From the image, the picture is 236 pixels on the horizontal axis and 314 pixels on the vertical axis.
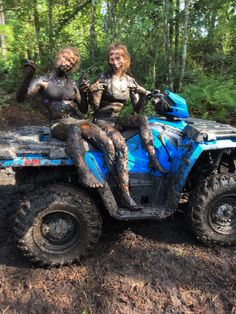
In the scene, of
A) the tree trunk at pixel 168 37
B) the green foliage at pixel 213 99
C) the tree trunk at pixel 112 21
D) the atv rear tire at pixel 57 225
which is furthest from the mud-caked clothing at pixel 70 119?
the tree trunk at pixel 112 21

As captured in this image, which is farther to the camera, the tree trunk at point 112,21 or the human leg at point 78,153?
the tree trunk at point 112,21

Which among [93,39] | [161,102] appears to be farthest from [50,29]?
[161,102]

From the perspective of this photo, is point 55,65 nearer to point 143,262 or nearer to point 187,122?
point 187,122

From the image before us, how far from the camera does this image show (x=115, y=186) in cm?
364

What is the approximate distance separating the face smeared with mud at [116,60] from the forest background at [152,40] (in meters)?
4.22

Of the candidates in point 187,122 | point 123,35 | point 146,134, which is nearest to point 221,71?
point 123,35

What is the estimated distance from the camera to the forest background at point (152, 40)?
856 cm

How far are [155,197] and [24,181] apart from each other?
1435 mm

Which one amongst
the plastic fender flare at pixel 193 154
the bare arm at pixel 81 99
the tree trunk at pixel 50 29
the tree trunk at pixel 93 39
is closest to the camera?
the plastic fender flare at pixel 193 154

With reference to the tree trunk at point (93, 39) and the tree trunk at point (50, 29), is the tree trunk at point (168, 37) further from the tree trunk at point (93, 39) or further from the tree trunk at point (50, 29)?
the tree trunk at point (50, 29)

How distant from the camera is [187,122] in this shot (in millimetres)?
4023

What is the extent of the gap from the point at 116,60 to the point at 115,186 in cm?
147

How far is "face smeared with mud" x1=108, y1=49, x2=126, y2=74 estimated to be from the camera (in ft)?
13.0

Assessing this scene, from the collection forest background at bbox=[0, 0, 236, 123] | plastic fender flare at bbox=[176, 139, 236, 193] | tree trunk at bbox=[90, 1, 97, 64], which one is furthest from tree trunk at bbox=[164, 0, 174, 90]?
plastic fender flare at bbox=[176, 139, 236, 193]
